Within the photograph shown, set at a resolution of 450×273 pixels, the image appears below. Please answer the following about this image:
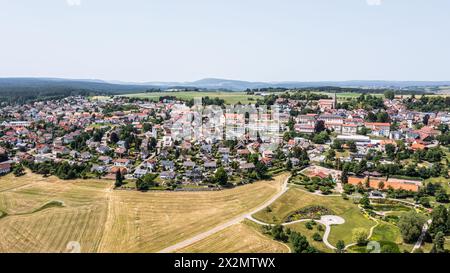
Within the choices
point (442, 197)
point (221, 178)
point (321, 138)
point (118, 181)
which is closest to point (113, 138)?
point (118, 181)

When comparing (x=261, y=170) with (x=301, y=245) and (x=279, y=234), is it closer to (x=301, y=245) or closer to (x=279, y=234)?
(x=279, y=234)

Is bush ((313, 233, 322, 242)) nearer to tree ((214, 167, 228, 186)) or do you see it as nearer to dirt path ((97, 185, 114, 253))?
tree ((214, 167, 228, 186))

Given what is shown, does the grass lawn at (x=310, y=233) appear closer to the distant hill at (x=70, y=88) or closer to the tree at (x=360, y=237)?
the tree at (x=360, y=237)

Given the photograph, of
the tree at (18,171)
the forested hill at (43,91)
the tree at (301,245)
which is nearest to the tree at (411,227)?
the tree at (301,245)

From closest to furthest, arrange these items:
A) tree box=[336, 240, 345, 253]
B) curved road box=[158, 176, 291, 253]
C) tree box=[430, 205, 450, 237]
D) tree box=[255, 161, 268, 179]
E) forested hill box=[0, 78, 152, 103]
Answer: tree box=[336, 240, 345, 253], curved road box=[158, 176, 291, 253], tree box=[430, 205, 450, 237], tree box=[255, 161, 268, 179], forested hill box=[0, 78, 152, 103]

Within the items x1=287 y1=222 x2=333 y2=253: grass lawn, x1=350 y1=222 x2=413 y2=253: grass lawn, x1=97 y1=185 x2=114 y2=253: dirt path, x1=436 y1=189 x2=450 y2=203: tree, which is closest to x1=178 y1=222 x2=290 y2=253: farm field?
x1=287 y1=222 x2=333 y2=253: grass lawn
